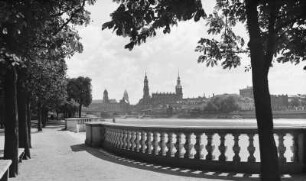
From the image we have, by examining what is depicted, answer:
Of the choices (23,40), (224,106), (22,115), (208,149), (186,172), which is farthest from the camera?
(224,106)

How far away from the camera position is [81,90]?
8619cm

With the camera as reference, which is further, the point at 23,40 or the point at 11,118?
the point at 11,118

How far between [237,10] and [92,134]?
14577 millimetres

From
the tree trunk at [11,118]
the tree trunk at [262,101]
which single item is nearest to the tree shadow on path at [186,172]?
the tree trunk at [11,118]

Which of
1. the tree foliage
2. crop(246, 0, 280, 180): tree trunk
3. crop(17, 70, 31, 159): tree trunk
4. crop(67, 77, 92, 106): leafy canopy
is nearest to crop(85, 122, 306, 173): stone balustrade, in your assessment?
crop(17, 70, 31, 159): tree trunk

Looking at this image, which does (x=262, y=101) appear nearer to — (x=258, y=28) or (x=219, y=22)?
(x=258, y=28)

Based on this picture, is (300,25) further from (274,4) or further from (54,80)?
(54,80)

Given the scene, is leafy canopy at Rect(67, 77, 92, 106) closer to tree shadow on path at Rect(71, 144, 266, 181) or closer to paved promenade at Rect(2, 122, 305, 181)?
paved promenade at Rect(2, 122, 305, 181)

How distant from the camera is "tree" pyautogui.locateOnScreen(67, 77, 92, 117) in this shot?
82938 mm

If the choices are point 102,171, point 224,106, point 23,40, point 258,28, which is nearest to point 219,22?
point 258,28

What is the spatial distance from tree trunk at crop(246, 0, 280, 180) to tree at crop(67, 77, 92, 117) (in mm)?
77438

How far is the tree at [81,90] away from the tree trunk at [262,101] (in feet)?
254

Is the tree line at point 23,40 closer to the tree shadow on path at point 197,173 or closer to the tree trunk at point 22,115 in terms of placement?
the tree trunk at point 22,115

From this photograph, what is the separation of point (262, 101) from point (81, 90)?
270 ft
